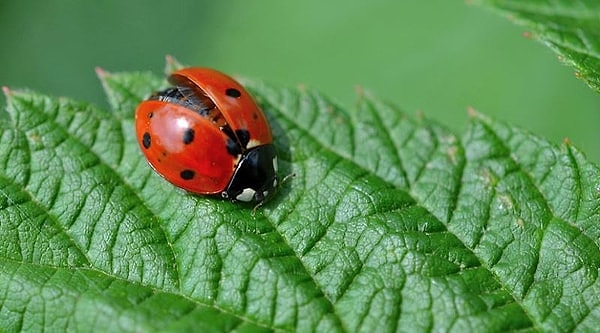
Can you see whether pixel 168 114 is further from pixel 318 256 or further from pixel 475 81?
pixel 475 81

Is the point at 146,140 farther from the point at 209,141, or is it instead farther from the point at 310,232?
the point at 310,232

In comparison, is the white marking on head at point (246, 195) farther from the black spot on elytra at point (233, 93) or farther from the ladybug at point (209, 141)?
the black spot on elytra at point (233, 93)

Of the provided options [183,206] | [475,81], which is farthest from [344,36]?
[183,206]

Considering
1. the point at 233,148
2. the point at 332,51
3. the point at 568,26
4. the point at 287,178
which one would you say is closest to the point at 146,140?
the point at 233,148

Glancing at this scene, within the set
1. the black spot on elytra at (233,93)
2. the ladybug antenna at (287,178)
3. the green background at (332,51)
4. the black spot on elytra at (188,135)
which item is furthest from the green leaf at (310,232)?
the green background at (332,51)

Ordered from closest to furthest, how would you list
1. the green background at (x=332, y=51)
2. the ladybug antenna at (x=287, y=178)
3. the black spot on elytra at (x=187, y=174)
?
1. the black spot on elytra at (x=187, y=174)
2. the ladybug antenna at (x=287, y=178)
3. the green background at (x=332, y=51)

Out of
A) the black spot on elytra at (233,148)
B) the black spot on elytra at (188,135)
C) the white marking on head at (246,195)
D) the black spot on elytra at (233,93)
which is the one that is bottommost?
the white marking on head at (246,195)
